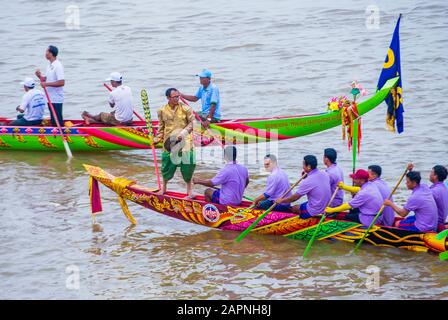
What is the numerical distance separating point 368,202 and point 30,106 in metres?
7.39

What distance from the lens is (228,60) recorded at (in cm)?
2238

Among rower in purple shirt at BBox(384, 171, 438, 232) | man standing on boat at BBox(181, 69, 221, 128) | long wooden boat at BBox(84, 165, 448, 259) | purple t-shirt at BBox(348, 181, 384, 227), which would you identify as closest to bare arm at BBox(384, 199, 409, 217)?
rower in purple shirt at BBox(384, 171, 438, 232)

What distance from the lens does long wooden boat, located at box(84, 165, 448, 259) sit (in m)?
10.6

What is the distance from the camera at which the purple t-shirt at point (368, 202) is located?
10.7 m

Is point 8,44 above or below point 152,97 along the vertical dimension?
above

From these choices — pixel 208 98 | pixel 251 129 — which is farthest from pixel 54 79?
pixel 251 129

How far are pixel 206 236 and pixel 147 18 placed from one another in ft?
50.3

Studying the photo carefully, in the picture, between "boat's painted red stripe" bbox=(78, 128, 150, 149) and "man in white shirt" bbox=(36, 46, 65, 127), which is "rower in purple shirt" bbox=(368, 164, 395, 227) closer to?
"boat's painted red stripe" bbox=(78, 128, 150, 149)

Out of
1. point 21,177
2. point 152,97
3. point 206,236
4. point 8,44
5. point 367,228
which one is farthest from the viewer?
point 8,44

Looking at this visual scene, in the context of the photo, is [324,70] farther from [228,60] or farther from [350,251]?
[350,251]

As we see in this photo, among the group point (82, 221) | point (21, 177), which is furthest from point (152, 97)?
point (82, 221)

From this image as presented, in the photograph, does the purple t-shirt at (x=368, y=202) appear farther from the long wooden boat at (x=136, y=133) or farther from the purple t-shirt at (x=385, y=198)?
the long wooden boat at (x=136, y=133)

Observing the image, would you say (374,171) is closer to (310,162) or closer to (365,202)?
(365,202)

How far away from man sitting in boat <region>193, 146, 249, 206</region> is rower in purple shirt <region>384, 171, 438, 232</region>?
2.07 meters
